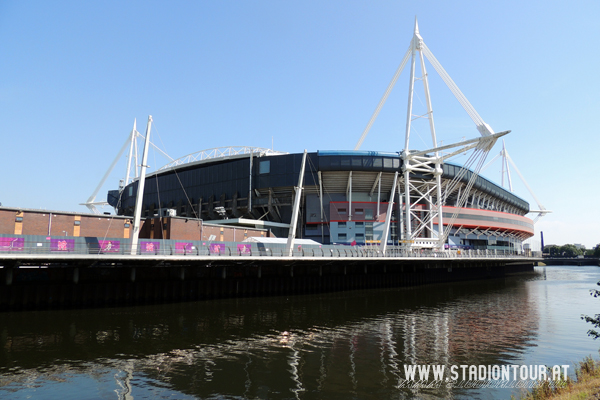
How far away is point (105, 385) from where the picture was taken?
1605 centimetres

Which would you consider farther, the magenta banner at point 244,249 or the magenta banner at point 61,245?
the magenta banner at point 244,249

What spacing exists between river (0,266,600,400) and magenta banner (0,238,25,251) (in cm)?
552

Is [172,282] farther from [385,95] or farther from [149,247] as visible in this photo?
[385,95]

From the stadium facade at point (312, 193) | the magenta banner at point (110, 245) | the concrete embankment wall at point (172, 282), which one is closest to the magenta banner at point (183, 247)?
the concrete embankment wall at point (172, 282)

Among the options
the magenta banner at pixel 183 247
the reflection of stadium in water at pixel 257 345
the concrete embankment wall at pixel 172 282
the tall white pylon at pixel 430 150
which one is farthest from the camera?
the tall white pylon at pixel 430 150

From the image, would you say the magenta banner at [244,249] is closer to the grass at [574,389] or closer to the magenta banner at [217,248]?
the magenta banner at [217,248]

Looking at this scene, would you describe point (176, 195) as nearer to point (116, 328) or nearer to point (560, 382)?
point (116, 328)

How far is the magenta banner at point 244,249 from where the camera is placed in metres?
→ 40.7

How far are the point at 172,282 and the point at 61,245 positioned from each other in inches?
452

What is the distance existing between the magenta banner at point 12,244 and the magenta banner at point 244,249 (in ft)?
63.4

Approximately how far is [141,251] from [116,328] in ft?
30.7

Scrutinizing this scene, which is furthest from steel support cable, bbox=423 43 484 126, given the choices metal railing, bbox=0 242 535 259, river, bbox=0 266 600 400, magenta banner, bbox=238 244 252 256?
magenta banner, bbox=238 244 252 256

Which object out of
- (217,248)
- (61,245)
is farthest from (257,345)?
(61,245)

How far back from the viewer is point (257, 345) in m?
22.7
